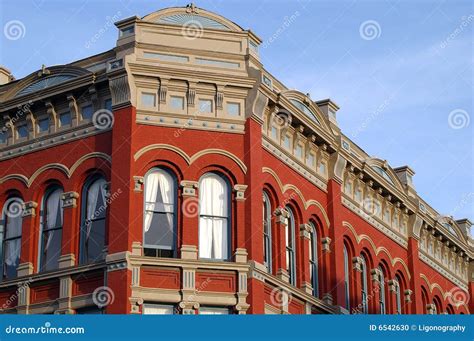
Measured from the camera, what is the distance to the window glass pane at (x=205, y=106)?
1275 inches

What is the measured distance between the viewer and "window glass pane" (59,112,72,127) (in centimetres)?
3341

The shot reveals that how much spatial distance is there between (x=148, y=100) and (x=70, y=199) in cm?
389

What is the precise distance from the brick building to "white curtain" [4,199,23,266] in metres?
0.06

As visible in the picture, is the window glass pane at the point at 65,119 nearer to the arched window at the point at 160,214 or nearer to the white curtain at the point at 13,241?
the white curtain at the point at 13,241

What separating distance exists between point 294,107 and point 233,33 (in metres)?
3.28

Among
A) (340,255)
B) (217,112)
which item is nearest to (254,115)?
(217,112)

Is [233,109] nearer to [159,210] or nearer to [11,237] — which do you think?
[159,210]

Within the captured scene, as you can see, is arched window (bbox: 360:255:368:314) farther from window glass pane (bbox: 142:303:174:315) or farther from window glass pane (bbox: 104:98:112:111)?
window glass pane (bbox: 104:98:112:111)

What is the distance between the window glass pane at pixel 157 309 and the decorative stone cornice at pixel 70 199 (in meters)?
4.46

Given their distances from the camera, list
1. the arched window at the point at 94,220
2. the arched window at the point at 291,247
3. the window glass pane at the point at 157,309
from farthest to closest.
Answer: the arched window at the point at 291,247 < the arched window at the point at 94,220 < the window glass pane at the point at 157,309

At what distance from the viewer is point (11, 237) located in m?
33.7

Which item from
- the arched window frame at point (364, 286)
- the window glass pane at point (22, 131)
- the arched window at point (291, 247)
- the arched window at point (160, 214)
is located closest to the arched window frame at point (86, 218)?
the arched window at point (160, 214)

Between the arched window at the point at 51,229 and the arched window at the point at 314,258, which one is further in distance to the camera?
the arched window at the point at 314,258

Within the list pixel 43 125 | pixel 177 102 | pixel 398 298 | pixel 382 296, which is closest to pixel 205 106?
pixel 177 102
